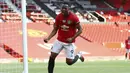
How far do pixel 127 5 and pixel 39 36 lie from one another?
17.0 metres

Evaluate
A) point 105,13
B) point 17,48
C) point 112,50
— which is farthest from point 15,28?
point 105,13

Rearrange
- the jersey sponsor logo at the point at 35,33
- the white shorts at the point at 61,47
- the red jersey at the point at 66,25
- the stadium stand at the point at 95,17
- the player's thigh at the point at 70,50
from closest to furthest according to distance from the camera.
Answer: the red jersey at the point at 66,25 < the white shorts at the point at 61,47 < the player's thigh at the point at 70,50 < the jersey sponsor logo at the point at 35,33 < the stadium stand at the point at 95,17

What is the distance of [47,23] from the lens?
33.0 metres

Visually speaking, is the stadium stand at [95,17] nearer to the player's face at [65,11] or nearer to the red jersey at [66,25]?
the red jersey at [66,25]

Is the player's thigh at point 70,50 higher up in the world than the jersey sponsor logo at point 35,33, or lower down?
higher up

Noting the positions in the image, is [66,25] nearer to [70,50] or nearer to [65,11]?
[65,11]

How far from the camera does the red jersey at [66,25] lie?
11.8 metres

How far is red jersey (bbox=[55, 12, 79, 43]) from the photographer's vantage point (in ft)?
38.8

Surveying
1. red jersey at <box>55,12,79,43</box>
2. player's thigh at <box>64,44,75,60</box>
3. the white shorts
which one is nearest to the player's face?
red jersey at <box>55,12,79,43</box>

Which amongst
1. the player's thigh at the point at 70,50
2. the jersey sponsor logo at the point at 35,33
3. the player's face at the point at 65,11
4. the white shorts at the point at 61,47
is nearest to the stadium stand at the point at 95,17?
the jersey sponsor logo at the point at 35,33

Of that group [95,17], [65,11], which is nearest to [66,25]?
[65,11]

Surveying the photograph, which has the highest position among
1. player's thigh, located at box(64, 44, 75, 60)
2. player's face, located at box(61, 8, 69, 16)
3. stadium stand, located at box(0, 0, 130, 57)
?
player's face, located at box(61, 8, 69, 16)

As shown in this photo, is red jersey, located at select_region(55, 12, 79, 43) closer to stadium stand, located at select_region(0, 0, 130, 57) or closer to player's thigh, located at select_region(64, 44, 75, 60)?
player's thigh, located at select_region(64, 44, 75, 60)

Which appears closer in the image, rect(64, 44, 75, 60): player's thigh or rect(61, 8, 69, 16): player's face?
rect(61, 8, 69, 16): player's face
